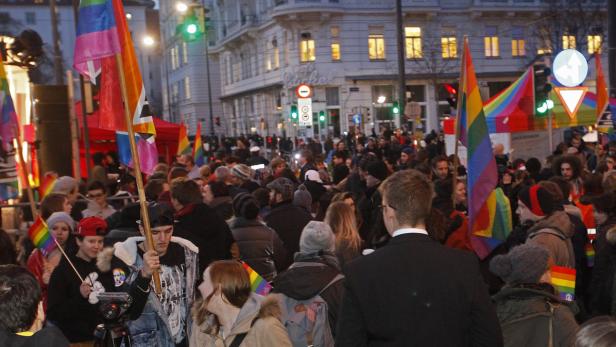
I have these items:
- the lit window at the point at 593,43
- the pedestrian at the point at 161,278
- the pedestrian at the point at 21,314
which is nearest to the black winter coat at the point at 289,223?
the pedestrian at the point at 161,278

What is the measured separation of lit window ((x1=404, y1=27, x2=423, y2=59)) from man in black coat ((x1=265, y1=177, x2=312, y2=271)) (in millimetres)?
37200

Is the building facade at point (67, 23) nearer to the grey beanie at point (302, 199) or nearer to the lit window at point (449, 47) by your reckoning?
the lit window at point (449, 47)

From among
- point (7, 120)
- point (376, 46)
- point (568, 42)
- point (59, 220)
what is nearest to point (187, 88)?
point (376, 46)

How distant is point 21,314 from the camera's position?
3.24 meters

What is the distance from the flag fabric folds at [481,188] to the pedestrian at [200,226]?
2.34 m

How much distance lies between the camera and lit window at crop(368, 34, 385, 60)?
43750 mm

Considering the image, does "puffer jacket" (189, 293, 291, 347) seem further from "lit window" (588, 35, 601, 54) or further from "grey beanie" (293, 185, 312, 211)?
"lit window" (588, 35, 601, 54)

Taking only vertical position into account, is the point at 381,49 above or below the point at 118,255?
above

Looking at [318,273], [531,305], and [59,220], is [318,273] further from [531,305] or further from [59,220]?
[59,220]

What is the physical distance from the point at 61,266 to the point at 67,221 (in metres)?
1.61

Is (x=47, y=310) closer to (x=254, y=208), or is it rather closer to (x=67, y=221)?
(x=67, y=221)

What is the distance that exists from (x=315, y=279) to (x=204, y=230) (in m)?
1.64

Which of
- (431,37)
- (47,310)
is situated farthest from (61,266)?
(431,37)

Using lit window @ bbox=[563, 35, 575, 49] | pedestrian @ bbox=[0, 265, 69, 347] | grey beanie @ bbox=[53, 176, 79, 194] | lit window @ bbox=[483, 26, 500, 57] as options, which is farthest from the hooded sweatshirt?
lit window @ bbox=[483, 26, 500, 57]
